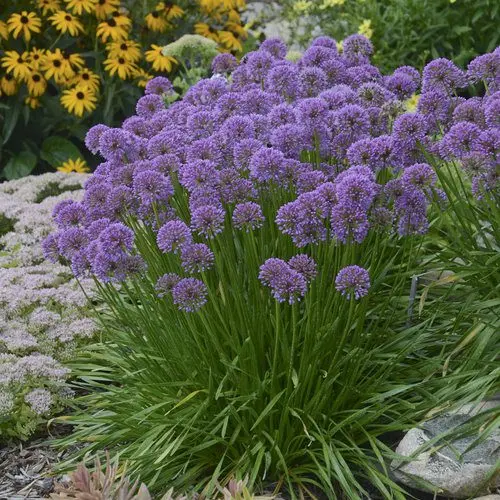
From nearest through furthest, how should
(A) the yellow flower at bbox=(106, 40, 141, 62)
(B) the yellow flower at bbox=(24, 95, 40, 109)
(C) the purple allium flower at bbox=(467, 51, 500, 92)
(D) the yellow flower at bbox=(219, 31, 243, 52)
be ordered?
(C) the purple allium flower at bbox=(467, 51, 500, 92)
(A) the yellow flower at bbox=(106, 40, 141, 62)
(B) the yellow flower at bbox=(24, 95, 40, 109)
(D) the yellow flower at bbox=(219, 31, 243, 52)

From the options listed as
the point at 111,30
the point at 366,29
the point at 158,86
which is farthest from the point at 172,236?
the point at 366,29

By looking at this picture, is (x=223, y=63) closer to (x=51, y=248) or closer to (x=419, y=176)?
(x=51, y=248)

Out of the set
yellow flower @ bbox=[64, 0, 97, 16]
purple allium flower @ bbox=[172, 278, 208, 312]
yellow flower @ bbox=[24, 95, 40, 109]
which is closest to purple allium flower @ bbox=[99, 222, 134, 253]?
purple allium flower @ bbox=[172, 278, 208, 312]

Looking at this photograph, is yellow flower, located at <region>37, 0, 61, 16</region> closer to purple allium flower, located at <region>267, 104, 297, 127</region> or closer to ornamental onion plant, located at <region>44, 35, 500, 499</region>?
ornamental onion plant, located at <region>44, 35, 500, 499</region>

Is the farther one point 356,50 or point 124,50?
point 124,50

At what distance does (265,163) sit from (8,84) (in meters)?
4.81

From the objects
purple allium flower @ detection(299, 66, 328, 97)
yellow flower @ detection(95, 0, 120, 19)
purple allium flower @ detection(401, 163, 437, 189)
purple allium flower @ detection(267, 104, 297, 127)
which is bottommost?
purple allium flower @ detection(401, 163, 437, 189)

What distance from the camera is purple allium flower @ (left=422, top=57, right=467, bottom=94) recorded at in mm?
3365

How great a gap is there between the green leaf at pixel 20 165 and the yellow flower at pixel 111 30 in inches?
46.2

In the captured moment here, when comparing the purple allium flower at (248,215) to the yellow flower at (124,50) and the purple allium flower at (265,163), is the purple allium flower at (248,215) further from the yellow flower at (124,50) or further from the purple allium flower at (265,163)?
the yellow flower at (124,50)

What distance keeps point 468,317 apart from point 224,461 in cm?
109

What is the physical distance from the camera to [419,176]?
2.98 meters

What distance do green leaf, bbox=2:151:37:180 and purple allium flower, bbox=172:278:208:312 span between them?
4820 mm

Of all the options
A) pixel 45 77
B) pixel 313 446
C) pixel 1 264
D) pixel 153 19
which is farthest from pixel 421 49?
pixel 313 446
